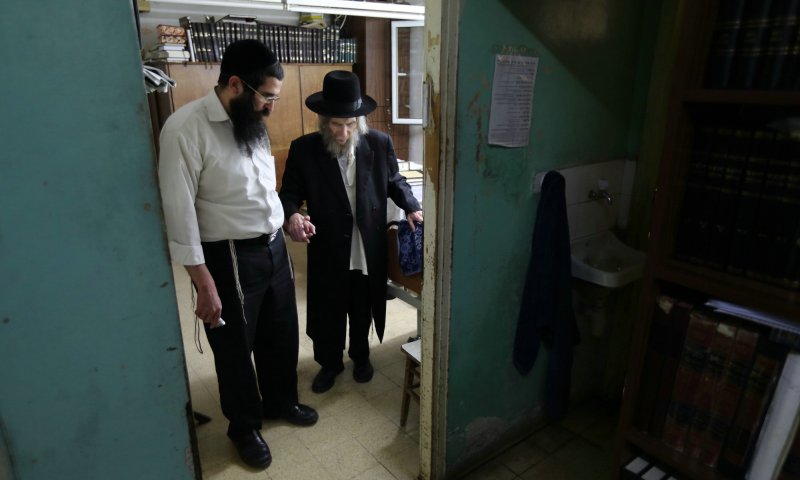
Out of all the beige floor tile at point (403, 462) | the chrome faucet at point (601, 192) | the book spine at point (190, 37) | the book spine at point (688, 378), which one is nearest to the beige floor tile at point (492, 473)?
the beige floor tile at point (403, 462)

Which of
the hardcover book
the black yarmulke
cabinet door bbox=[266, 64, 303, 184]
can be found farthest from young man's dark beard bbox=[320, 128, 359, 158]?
cabinet door bbox=[266, 64, 303, 184]

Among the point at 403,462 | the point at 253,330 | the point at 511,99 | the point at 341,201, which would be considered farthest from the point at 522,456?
the point at 511,99

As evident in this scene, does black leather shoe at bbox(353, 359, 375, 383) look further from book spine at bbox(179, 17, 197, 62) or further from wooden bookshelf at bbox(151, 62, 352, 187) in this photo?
book spine at bbox(179, 17, 197, 62)

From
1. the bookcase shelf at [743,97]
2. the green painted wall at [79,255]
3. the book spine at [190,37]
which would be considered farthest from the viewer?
the book spine at [190,37]

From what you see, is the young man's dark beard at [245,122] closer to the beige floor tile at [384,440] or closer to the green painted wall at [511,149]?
the green painted wall at [511,149]

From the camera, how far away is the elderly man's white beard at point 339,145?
2.25 m

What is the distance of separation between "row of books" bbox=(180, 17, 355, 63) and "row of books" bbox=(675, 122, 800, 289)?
4.00m

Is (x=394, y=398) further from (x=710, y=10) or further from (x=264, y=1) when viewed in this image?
(x=264, y=1)

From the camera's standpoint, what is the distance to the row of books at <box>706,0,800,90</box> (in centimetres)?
101

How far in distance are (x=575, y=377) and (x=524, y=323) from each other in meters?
0.63

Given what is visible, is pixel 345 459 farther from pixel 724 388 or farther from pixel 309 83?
pixel 309 83

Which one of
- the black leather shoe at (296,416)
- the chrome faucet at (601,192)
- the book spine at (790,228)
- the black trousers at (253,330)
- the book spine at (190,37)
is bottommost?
the black leather shoe at (296,416)

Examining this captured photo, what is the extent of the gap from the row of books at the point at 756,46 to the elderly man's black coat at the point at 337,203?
1.42 meters

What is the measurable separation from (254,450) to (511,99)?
1.68 meters
